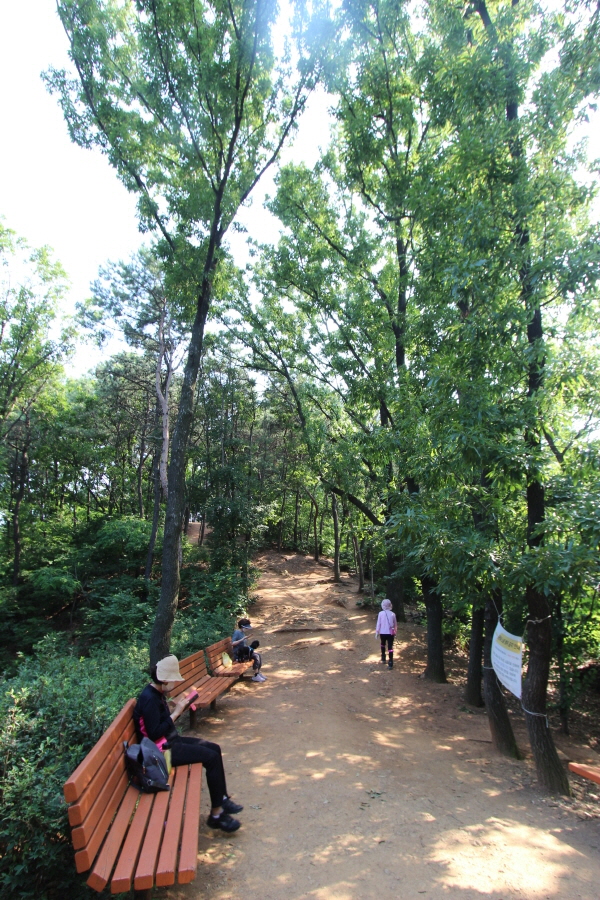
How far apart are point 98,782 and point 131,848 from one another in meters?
0.40

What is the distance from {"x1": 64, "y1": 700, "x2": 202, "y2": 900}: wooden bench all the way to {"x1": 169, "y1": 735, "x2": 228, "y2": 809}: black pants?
269mm

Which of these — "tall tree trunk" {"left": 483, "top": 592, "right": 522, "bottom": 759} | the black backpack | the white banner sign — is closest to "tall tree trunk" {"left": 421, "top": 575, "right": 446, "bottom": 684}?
"tall tree trunk" {"left": 483, "top": 592, "right": 522, "bottom": 759}

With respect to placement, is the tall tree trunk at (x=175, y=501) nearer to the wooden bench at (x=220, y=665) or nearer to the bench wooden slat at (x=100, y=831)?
the wooden bench at (x=220, y=665)

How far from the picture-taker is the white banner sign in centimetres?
491

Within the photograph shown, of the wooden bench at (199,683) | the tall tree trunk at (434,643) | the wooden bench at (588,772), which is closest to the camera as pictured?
the wooden bench at (588,772)

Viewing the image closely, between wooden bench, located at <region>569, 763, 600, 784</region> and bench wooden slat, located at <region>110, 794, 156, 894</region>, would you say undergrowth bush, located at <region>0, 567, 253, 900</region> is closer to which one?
bench wooden slat, located at <region>110, 794, 156, 894</region>

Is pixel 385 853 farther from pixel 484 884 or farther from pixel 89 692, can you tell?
pixel 89 692

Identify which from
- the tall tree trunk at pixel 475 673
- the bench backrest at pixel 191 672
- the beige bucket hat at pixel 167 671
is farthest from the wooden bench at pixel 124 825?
the tall tree trunk at pixel 475 673

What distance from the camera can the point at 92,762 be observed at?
8.90ft

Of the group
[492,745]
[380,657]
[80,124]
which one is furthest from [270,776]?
[80,124]

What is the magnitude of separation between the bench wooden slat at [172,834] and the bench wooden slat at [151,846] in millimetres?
33

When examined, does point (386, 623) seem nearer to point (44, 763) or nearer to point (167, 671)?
point (167, 671)

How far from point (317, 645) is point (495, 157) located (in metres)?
10.9

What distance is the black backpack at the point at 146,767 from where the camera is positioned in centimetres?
335
